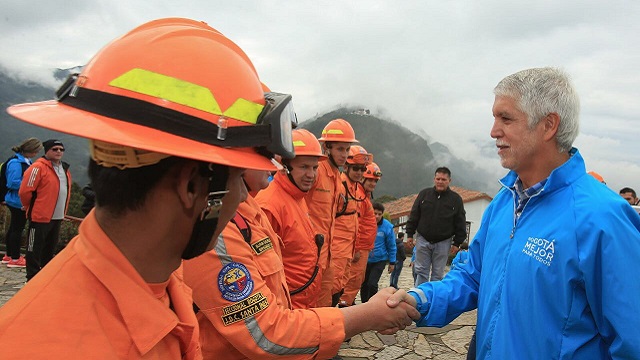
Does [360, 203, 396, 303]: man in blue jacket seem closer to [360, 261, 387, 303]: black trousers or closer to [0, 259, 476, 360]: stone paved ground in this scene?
[360, 261, 387, 303]: black trousers

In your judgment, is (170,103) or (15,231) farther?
(15,231)

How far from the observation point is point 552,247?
219 cm

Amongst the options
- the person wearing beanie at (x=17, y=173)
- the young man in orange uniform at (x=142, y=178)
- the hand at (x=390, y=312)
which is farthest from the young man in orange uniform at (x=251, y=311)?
the person wearing beanie at (x=17, y=173)

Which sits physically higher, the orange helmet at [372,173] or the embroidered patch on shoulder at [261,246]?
the embroidered patch on shoulder at [261,246]

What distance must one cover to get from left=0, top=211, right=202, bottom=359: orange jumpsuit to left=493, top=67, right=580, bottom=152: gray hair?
215cm

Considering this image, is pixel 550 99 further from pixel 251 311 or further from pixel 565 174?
pixel 251 311

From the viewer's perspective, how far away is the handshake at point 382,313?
7.88 ft

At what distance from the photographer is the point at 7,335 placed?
3.30ft

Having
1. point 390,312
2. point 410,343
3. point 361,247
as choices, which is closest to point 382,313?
point 390,312

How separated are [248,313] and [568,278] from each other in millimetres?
1594

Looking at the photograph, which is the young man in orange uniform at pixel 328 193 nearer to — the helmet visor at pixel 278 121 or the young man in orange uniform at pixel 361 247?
the young man in orange uniform at pixel 361 247

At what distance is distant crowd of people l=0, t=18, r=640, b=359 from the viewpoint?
1.16 metres

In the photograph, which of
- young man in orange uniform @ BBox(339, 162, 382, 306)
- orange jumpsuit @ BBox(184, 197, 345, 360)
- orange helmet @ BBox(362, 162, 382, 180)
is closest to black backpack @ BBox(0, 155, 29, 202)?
young man in orange uniform @ BBox(339, 162, 382, 306)

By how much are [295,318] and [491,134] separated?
161 cm
